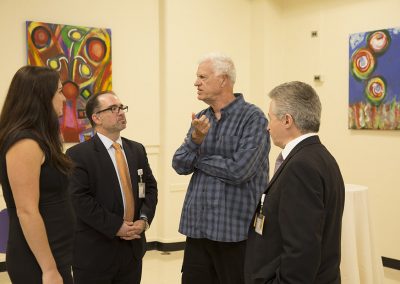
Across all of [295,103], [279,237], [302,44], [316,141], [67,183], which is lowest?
[279,237]

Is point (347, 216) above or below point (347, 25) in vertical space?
below

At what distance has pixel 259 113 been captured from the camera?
2.70m

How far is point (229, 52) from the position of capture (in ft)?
19.6

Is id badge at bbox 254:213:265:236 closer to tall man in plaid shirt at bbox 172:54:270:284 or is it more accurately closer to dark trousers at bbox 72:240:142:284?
tall man in plaid shirt at bbox 172:54:270:284

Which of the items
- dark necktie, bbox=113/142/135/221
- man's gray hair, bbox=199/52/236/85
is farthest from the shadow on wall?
man's gray hair, bbox=199/52/236/85

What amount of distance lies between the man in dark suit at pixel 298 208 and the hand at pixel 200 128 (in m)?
0.70

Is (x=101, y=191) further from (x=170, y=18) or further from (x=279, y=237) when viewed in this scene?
(x=170, y=18)

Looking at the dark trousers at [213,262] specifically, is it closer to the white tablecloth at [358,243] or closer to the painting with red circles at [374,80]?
the white tablecloth at [358,243]

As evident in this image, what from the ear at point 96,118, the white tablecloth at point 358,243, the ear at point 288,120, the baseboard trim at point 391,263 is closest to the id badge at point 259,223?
the ear at point 288,120

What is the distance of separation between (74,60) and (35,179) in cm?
344

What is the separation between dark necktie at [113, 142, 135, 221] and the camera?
2.74m

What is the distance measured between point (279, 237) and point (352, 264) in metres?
1.72

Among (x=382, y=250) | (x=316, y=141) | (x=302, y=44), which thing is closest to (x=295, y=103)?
(x=316, y=141)

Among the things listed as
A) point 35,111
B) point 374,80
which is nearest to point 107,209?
point 35,111
